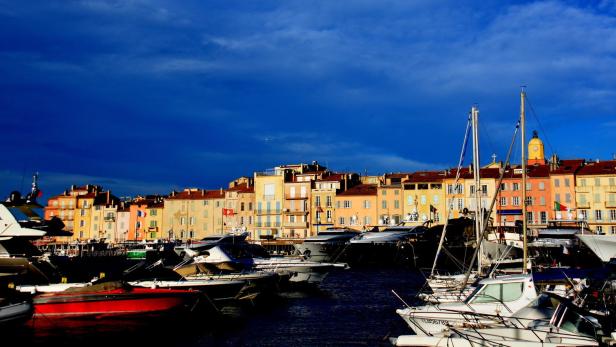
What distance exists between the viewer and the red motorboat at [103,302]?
28031 mm

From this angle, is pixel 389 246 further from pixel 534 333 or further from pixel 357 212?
pixel 534 333

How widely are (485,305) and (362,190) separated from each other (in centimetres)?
8445

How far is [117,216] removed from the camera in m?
133

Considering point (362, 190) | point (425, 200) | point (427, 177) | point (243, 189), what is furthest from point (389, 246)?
point (243, 189)

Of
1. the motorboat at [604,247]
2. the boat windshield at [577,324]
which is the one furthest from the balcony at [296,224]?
the boat windshield at [577,324]

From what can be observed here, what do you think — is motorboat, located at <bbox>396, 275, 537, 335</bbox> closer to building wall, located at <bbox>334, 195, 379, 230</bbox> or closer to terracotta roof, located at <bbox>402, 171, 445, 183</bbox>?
terracotta roof, located at <bbox>402, 171, 445, 183</bbox>

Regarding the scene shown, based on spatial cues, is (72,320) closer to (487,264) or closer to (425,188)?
(487,264)

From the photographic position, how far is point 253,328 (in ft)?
93.7

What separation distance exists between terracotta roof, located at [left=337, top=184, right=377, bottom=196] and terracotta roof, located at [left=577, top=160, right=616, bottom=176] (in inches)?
1268

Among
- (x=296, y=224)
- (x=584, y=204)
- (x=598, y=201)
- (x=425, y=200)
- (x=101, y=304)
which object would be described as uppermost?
(x=425, y=200)

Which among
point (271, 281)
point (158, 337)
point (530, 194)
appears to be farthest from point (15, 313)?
point (530, 194)

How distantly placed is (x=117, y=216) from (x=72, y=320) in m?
108

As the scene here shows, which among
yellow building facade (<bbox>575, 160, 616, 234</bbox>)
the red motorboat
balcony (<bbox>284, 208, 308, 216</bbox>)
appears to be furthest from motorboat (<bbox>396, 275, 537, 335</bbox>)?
balcony (<bbox>284, 208, 308, 216</bbox>)

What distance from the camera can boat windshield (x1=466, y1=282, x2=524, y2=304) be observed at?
21.4 metres
